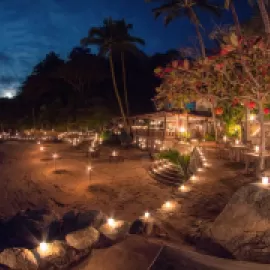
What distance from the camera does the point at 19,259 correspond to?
4.71 meters

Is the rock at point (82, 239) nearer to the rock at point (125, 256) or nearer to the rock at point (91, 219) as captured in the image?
the rock at point (125, 256)

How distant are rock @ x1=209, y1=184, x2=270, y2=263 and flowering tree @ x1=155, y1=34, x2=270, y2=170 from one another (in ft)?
15.6

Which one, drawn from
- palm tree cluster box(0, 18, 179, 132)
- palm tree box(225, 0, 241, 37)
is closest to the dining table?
palm tree box(225, 0, 241, 37)

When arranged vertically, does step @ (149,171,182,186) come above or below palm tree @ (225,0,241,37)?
below

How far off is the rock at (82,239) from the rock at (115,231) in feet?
0.98

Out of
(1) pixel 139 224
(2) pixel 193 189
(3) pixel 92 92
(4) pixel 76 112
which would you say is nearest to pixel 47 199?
(2) pixel 193 189

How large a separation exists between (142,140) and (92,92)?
2108 cm

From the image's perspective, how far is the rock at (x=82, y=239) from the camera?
17.6 feet

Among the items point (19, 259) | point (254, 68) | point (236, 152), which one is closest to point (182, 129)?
point (236, 152)

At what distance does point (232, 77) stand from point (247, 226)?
7887 millimetres

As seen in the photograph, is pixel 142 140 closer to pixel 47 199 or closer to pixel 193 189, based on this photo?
pixel 47 199

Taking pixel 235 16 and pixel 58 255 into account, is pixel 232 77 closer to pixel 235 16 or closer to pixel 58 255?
pixel 235 16

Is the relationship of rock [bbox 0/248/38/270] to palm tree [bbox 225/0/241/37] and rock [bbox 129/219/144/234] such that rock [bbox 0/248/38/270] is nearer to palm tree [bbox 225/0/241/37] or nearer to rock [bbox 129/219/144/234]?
rock [bbox 129/219/144/234]

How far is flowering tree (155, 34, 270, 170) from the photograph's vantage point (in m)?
9.73
